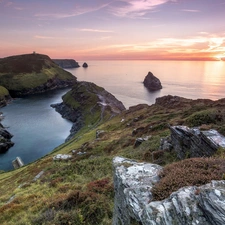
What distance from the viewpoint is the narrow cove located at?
80075 mm

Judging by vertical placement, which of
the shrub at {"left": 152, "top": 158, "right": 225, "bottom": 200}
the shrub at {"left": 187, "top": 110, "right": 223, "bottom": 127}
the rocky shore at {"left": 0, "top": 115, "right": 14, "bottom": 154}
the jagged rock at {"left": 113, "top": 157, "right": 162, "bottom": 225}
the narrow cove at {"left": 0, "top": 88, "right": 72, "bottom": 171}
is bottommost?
the narrow cove at {"left": 0, "top": 88, "right": 72, "bottom": 171}

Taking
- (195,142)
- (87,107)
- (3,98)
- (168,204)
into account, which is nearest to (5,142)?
(87,107)

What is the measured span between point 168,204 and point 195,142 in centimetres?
1124

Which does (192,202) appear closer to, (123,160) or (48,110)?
(123,160)

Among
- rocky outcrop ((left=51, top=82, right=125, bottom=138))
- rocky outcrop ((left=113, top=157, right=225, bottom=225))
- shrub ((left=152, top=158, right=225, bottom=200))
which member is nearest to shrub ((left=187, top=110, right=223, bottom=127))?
shrub ((left=152, top=158, right=225, bottom=200))

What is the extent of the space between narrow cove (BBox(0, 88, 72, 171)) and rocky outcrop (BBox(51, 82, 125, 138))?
5965 mm

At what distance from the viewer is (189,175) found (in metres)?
9.50

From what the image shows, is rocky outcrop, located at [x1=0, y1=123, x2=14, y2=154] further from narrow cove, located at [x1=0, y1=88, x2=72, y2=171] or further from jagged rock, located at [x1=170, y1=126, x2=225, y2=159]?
jagged rock, located at [x1=170, y1=126, x2=225, y2=159]

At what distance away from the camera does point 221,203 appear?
6.88 metres

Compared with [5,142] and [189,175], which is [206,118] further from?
[5,142]

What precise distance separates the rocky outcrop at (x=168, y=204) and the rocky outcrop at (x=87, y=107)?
295 ft

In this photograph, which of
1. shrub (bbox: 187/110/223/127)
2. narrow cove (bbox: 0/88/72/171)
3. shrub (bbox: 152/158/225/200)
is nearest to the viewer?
shrub (bbox: 152/158/225/200)

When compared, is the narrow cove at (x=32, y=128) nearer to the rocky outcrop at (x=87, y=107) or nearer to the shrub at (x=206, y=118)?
the rocky outcrop at (x=87, y=107)

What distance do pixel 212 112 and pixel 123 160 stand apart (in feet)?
65.0
